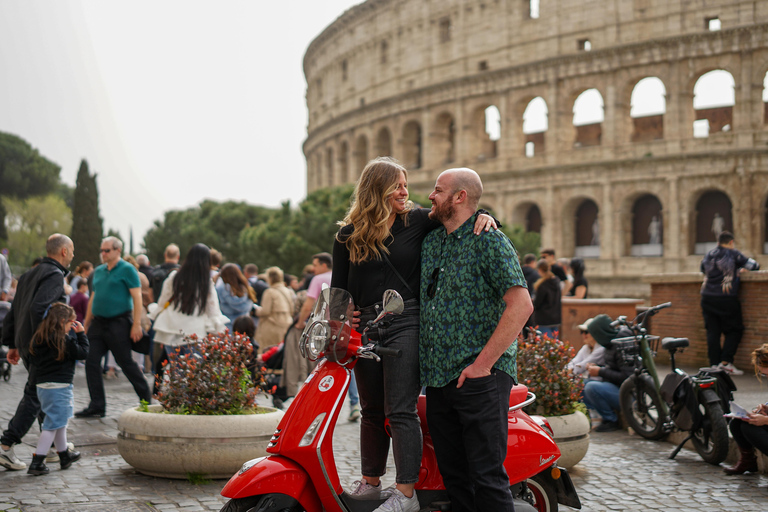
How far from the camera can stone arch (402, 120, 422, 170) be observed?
135 feet

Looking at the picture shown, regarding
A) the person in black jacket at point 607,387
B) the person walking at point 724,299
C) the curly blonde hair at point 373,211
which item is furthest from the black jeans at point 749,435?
the person walking at point 724,299

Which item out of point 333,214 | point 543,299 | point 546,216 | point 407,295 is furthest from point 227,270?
point 546,216

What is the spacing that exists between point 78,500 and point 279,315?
219 inches

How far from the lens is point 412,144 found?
41.8 m

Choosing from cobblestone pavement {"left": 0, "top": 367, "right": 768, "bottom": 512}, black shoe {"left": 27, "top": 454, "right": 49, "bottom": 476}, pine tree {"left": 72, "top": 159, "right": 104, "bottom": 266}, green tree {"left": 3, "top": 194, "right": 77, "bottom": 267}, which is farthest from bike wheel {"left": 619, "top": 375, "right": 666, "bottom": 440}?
green tree {"left": 3, "top": 194, "right": 77, "bottom": 267}

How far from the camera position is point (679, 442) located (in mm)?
7277

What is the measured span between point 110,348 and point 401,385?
Answer: 17.3ft

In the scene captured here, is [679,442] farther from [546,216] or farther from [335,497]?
[546,216]

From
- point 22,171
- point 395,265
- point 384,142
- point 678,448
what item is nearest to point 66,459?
point 395,265

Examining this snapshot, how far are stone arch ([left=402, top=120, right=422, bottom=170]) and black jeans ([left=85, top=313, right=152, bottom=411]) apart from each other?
33356 mm

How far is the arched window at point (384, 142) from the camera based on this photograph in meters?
43.0

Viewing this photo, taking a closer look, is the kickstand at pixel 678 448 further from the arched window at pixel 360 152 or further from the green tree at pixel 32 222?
the green tree at pixel 32 222

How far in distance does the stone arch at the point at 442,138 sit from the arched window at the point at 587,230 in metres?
7.10

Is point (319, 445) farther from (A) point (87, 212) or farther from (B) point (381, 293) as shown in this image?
(A) point (87, 212)
